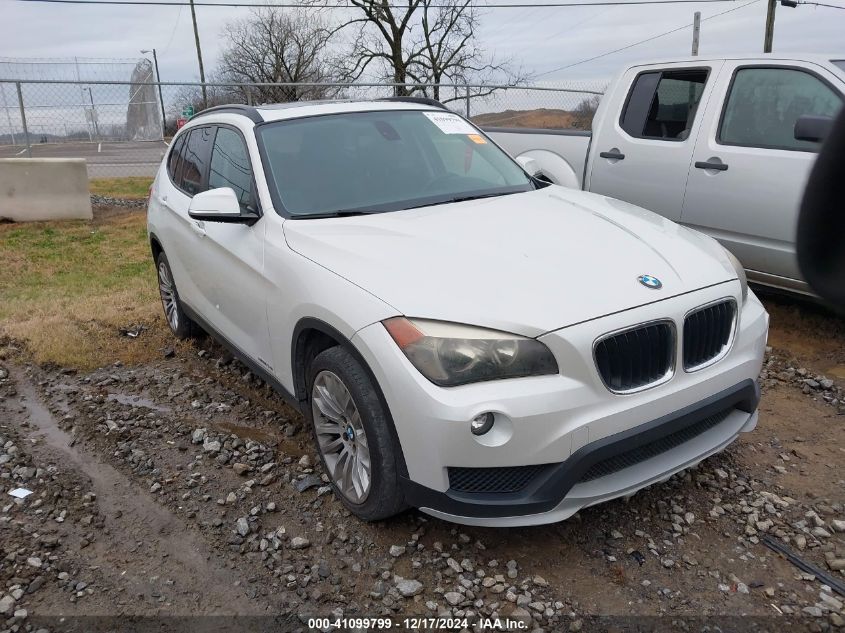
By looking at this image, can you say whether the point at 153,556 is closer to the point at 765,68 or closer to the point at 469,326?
the point at 469,326

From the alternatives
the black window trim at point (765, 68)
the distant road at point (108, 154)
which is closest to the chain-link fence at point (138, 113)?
the distant road at point (108, 154)

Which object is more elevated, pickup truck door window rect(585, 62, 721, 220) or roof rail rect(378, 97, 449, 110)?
roof rail rect(378, 97, 449, 110)

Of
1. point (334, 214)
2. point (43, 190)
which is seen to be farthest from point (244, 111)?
point (43, 190)

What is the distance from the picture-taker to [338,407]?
3.07 metres

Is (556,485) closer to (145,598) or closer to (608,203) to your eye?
(145,598)

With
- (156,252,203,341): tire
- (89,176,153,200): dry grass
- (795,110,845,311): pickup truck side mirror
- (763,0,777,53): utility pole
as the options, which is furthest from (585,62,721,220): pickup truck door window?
(763,0,777,53): utility pole

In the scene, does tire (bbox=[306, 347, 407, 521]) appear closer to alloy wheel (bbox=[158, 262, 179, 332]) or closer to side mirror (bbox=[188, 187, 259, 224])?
side mirror (bbox=[188, 187, 259, 224])

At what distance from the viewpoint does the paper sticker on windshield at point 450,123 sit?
445 centimetres

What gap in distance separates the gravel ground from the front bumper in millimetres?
342

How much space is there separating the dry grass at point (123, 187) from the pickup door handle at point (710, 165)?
36.5 feet

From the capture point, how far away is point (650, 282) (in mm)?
2830

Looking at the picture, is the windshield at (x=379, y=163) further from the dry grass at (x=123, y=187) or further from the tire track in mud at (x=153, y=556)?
the dry grass at (x=123, y=187)

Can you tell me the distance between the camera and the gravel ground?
8.66ft

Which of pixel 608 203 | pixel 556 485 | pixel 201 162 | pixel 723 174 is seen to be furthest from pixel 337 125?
pixel 723 174
